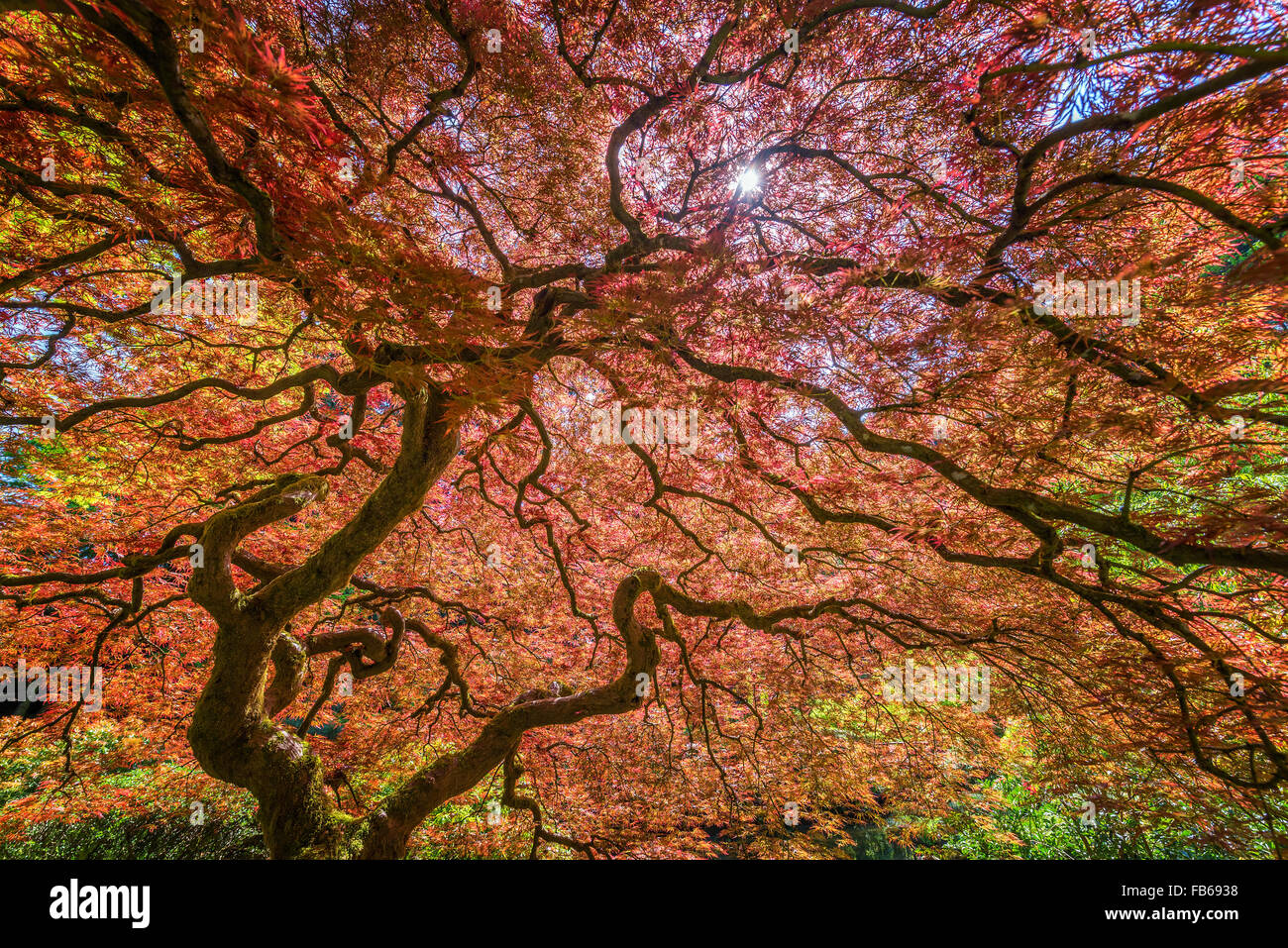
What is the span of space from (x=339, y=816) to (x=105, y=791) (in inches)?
161

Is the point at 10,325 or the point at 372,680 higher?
the point at 10,325

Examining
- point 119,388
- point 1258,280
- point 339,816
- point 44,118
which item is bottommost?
point 339,816

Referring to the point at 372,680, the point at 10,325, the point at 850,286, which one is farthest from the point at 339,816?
Result: the point at 850,286

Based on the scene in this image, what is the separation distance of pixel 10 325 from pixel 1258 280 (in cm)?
567

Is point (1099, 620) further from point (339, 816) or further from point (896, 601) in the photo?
point (339, 816)

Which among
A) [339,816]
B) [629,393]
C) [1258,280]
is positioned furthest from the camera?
[339,816]

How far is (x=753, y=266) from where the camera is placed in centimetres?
200

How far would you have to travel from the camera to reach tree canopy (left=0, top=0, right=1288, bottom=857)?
153 cm

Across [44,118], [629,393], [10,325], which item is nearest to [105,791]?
[10,325]

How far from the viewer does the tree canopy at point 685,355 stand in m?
1.53

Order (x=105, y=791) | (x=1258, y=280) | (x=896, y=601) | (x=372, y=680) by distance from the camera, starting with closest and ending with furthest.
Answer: (x=1258, y=280) → (x=896, y=601) → (x=372, y=680) → (x=105, y=791)

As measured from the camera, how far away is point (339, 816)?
305cm

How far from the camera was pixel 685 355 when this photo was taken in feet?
6.82
